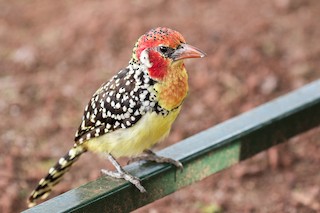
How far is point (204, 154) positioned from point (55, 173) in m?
0.78

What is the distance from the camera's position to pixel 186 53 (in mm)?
3238

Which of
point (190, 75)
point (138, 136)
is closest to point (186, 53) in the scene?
point (138, 136)

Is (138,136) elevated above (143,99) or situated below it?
below

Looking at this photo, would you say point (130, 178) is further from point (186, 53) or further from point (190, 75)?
point (190, 75)

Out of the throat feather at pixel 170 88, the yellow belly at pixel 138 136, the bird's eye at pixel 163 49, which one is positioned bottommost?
the yellow belly at pixel 138 136

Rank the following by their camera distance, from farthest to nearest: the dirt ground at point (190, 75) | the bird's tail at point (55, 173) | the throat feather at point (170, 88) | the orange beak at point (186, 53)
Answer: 1. the dirt ground at point (190, 75)
2. the bird's tail at point (55, 173)
3. the throat feather at point (170, 88)
4. the orange beak at point (186, 53)

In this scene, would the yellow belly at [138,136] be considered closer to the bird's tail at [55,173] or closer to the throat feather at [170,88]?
the throat feather at [170,88]

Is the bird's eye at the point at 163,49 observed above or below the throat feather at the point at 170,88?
above

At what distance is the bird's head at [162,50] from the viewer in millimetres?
3252

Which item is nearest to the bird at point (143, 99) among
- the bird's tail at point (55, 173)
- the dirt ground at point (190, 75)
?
the bird's tail at point (55, 173)

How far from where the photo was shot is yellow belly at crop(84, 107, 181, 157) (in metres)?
3.39

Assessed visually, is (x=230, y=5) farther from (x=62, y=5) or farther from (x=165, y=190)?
(x=165, y=190)

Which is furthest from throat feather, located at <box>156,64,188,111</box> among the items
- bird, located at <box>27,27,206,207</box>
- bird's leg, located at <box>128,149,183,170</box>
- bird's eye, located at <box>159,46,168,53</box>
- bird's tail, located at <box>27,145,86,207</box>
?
bird's tail, located at <box>27,145,86,207</box>

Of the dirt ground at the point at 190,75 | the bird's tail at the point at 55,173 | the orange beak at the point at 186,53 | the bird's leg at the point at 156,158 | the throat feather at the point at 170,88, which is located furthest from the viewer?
the dirt ground at the point at 190,75
